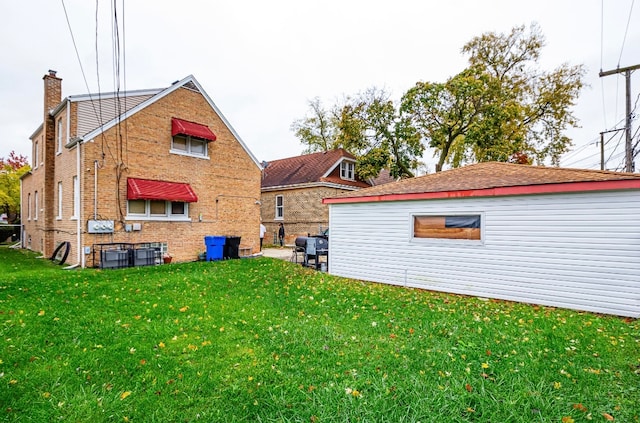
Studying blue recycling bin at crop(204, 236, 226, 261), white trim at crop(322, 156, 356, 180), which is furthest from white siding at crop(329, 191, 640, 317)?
white trim at crop(322, 156, 356, 180)

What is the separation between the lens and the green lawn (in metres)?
3.17

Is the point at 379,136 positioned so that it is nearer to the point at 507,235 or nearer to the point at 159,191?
the point at 159,191

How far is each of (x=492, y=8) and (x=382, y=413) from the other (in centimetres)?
1730

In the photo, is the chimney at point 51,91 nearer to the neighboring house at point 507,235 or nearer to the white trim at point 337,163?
the neighboring house at point 507,235

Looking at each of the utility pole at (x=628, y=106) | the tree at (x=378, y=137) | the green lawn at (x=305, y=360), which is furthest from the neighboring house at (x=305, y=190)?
the utility pole at (x=628, y=106)

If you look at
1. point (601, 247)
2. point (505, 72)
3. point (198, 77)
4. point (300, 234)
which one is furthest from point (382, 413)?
point (505, 72)

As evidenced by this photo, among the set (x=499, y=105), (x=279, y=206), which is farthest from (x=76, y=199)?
(x=499, y=105)

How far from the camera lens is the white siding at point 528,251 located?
6.80 metres

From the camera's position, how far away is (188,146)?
14.9 metres

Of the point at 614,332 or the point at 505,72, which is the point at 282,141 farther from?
the point at 614,332

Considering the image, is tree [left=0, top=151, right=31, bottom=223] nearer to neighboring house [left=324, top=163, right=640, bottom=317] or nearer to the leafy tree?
the leafy tree

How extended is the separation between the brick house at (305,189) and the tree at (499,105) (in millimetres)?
6472

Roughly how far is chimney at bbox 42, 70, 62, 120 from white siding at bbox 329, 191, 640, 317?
15.6 metres

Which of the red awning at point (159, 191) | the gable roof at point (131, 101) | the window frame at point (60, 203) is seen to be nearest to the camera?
the gable roof at point (131, 101)
